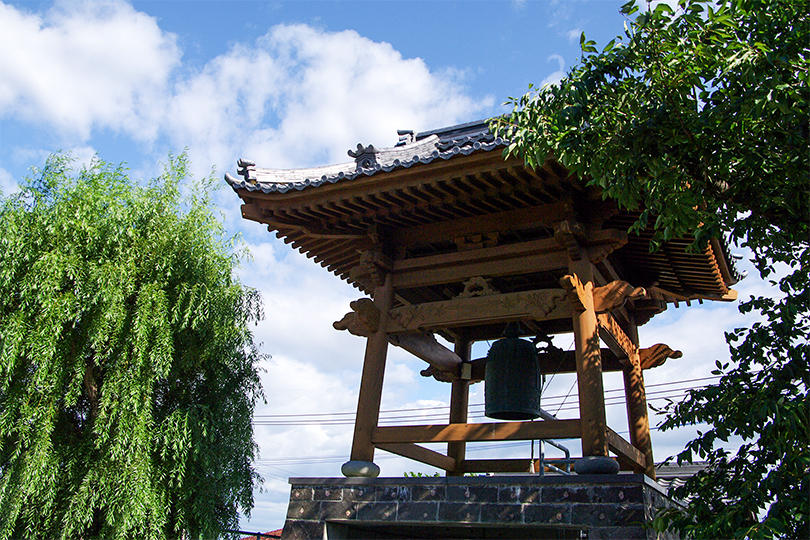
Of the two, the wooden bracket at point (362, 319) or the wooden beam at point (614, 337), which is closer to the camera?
the wooden beam at point (614, 337)

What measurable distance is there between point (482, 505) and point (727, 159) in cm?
293

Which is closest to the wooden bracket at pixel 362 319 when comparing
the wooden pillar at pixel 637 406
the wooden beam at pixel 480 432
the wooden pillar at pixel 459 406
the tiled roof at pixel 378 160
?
the wooden beam at pixel 480 432

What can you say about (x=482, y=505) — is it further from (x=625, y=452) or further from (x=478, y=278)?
(x=478, y=278)

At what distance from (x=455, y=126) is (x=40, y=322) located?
5.21 m

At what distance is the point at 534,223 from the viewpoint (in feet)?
18.5

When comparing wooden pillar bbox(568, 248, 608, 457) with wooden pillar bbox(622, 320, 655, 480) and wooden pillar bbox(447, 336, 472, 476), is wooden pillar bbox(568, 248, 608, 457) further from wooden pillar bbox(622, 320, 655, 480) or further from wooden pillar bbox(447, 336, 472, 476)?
wooden pillar bbox(447, 336, 472, 476)

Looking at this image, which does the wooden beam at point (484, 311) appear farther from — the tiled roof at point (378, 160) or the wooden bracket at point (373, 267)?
the tiled roof at point (378, 160)

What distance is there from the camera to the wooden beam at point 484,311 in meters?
5.27

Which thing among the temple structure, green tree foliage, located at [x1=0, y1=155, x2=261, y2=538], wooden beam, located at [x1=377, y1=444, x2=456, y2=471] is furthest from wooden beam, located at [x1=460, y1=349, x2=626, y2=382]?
green tree foliage, located at [x1=0, y1=155, x2=261, y2=538]

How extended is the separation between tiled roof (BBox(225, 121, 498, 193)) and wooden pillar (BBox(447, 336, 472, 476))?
94.2 inches

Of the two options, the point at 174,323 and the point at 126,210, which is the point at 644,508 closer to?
the point at 174,323

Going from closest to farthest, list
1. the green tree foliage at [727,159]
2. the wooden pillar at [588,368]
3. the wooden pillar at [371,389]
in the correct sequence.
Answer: the green tree foliage at [727,159], the wooden pillar at [588,368], the wooden pillar at [371,389]

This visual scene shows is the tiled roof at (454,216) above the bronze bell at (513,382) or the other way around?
above

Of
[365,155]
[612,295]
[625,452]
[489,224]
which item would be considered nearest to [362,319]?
[489,224]
